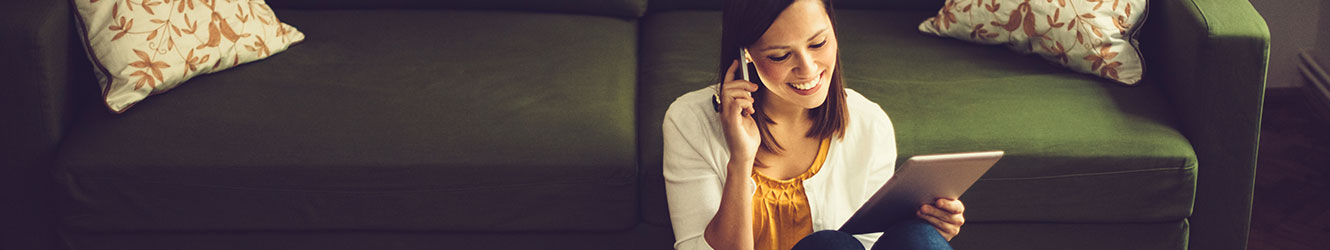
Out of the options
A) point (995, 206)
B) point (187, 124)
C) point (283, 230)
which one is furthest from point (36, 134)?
point (995, 206)

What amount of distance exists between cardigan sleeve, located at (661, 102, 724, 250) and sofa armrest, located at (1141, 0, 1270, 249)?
0.88 meters

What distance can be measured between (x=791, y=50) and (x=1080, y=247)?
2.74 feet

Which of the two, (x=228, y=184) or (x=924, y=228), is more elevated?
(x=924, y=228)

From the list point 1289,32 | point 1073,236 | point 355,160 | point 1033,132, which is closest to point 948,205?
point 1033,132

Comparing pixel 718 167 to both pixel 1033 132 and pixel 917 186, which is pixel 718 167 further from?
pixel 1033 132

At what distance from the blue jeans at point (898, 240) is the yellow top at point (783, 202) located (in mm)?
128

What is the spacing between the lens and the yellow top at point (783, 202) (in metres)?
1.57

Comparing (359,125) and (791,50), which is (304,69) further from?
(791,50)

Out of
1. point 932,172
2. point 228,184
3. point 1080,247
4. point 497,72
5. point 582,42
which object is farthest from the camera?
point 582,42

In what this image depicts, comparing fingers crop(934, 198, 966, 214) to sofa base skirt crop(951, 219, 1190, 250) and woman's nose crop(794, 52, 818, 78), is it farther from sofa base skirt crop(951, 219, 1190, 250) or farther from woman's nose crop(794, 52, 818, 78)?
sofa base skirt crop(951, 219, 1190, 250)

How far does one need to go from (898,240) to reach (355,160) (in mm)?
873

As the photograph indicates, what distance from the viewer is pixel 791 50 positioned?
1434 mm

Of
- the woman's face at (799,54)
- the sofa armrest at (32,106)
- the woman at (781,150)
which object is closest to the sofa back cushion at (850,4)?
the woman at (781,150)

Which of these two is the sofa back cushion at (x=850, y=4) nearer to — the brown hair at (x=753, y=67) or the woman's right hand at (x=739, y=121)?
the brown hair at (x=753, y=67)
